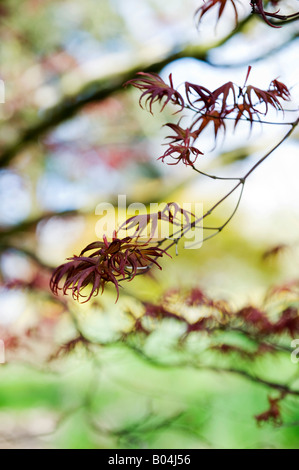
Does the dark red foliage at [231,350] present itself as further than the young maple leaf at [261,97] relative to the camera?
Yes

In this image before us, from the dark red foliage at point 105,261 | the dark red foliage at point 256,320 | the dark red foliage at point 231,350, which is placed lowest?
the dark red foliage at point 105,261

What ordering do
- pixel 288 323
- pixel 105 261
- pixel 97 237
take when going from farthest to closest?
pixel 97 237, pixel 288 323, pixel 105 261

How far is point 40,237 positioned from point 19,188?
2.00 feet

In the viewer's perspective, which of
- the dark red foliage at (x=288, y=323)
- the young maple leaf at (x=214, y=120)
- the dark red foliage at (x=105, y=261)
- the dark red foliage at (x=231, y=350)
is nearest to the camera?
the dark red foliage at (x=105, y=261)

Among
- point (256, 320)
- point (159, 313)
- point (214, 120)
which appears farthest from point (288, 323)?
point (214, 120)

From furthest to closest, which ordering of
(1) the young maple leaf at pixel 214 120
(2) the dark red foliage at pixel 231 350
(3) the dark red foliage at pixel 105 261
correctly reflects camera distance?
(2) the dark red foliage at pixel 231 350 → (1) the young maple leaf at pixel 214 120 → (3) the dark red foliage at pixel 105 261

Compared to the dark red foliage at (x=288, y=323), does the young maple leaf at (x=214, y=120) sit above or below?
above

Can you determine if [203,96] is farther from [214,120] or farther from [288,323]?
[288,323]

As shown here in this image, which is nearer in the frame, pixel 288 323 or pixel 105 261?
pixel 105 261

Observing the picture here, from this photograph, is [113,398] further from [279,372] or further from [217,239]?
[217,239]

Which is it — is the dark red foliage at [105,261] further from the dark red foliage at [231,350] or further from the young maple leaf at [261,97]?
the dark red foliage at [231,350]

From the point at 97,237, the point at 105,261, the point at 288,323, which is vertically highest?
the point at 97,237

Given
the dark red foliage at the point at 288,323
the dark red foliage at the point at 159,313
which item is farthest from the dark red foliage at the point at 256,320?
the dark red foliage at the point at 159,313

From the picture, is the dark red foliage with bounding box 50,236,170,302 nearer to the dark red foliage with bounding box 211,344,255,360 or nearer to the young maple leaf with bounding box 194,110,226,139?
the young maple leaf with bounding box 194,110,226,139
